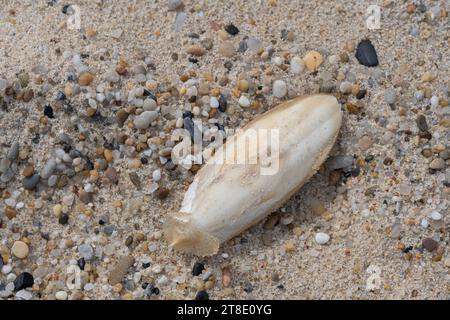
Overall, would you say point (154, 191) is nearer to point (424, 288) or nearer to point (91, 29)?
point (91, 29)

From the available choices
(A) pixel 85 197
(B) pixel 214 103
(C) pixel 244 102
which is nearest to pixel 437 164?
(C) pixel 244 102

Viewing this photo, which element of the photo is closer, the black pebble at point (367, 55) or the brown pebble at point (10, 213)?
the brown pebble at point (10, 213)

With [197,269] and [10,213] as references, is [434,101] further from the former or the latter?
[10,213]

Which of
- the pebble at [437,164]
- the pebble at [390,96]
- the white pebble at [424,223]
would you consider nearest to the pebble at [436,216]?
the white pebble at [424,223]

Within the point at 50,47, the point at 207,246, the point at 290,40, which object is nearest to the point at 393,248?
the point at 207,246

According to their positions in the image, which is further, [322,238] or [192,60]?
[192,60]

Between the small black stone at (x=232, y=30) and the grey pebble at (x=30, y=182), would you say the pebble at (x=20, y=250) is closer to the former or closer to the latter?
the grey pebble at (x=30, y=182)
